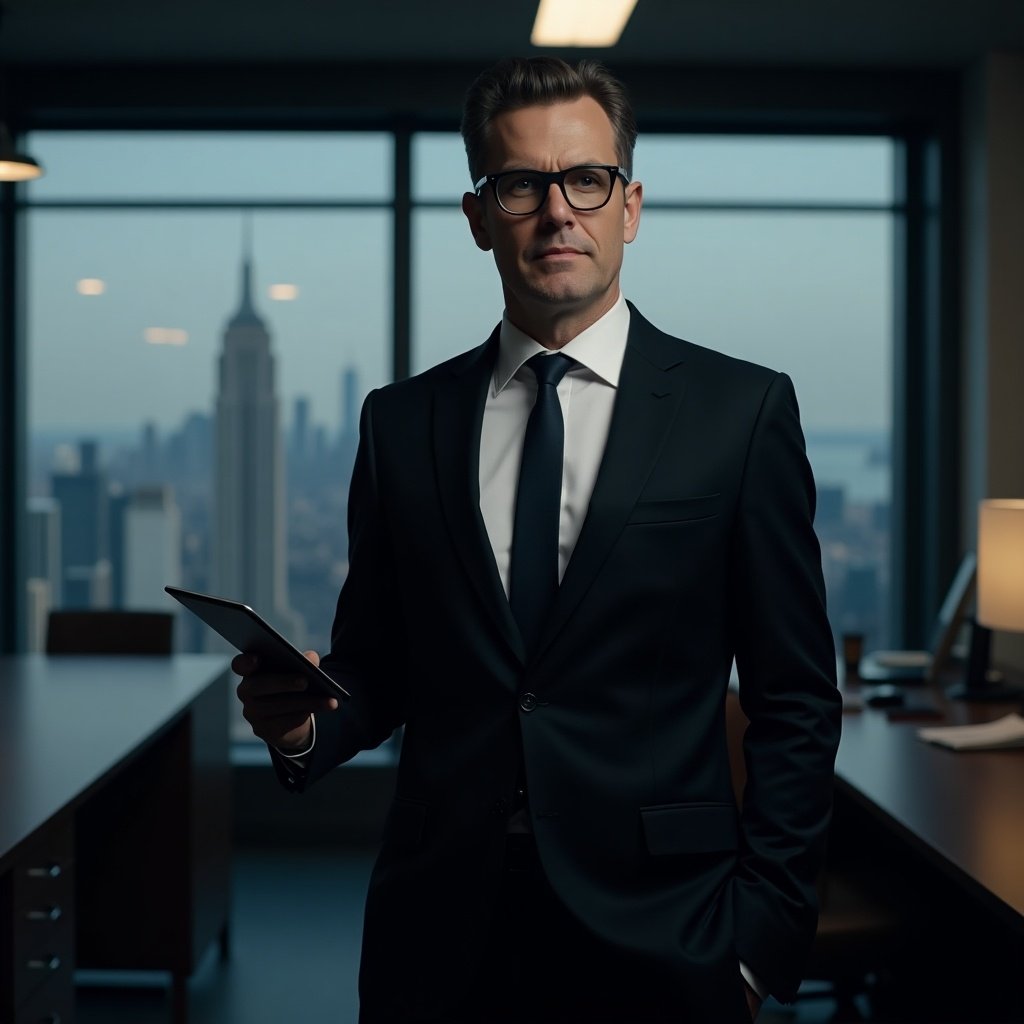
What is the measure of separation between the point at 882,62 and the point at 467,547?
4.56m

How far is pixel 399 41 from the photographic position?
196 inches

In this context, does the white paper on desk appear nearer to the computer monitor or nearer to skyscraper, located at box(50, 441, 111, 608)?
the computer monitor

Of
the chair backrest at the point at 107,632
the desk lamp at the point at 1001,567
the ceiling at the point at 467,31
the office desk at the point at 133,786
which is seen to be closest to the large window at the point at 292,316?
the ceiling at the point at 467,31

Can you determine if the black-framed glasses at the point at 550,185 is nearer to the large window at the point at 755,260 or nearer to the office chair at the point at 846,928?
the office chair at the point at 846,928

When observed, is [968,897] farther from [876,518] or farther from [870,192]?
[870,192]

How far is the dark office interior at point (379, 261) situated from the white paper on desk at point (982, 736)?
204cm

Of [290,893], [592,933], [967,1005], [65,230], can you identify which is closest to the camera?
[592,933]

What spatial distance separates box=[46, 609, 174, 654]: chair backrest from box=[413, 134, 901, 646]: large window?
5.84 feet

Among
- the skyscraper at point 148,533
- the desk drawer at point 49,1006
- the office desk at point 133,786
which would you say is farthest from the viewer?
the skyscraper at point 148,533

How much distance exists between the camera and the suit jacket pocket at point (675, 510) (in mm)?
1337

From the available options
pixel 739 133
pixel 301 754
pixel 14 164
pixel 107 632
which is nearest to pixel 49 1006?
pixel 301 754

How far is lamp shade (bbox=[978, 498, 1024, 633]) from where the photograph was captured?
3.39 m

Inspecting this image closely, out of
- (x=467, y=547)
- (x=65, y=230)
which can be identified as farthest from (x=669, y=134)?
(x=467, y=547)

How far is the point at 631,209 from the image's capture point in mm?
1472
